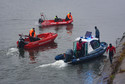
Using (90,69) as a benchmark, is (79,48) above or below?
above

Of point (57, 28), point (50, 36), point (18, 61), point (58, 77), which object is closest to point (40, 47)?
point (50, 36)

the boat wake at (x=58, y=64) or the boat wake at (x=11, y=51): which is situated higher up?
the boat wake at (x=11, y=51)

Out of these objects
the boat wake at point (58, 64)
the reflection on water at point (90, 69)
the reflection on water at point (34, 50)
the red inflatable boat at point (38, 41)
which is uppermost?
the red inflatable boat at point (38, 41)

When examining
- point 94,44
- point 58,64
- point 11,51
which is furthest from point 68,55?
point 11,51

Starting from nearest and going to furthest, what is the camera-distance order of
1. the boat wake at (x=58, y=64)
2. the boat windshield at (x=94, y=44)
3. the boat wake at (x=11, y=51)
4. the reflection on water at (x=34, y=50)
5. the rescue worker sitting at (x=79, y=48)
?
the boat wake at (x=58, y=64) → the rescue worker sitting at (x=79, y=48) → the boat windshield at (x=94, y=44) → the reflection on water at (x=34, y=50) → the boat wake at (x=11, y=51)

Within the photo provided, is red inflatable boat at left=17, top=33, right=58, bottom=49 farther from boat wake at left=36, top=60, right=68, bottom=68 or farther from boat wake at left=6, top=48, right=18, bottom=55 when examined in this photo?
boat wake at left=36, top=60, right=68, bottom=68

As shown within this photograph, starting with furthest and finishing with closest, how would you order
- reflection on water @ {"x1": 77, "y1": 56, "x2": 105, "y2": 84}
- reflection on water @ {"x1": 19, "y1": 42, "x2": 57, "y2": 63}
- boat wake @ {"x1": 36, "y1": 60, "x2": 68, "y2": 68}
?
reflection on water @ {"x1": 19, "y1": 42, "x2": 57, "y2": 63}, boat wake @ {"x1": 36, "y1": 60, "x2": 68, "y2": 68}, reflection on water @ {"x1": 77, "y1": 56, "x2": 105, "y2": 84}

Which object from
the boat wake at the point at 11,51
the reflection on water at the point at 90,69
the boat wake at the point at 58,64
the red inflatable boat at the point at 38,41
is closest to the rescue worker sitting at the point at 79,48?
the reflection on water at the point at 90,69

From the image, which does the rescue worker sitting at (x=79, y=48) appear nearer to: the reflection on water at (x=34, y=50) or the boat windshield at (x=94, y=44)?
the boat windshield at (x=94, y=44)

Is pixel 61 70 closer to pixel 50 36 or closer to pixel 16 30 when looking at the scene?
pixel 50 36

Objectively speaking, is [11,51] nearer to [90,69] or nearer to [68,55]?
[68,55]

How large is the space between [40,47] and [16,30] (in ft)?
32.0

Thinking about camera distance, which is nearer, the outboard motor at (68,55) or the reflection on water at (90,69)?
the reflection on water at (90,69)

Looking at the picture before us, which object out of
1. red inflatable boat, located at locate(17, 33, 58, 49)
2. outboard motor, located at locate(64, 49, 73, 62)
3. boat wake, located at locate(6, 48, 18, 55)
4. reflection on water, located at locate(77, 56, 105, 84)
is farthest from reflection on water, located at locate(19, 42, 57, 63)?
reflection on water, located at locate(77, 56, 105, 84)
